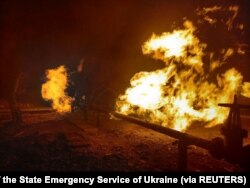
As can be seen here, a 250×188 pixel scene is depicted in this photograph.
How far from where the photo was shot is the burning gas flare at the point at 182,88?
12.0m

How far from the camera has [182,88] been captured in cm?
1259

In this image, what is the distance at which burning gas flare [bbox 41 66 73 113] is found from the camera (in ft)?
62.5

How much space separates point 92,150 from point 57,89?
10471mm

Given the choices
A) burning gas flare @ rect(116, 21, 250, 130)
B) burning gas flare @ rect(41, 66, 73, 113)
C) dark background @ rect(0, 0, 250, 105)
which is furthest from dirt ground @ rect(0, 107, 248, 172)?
dark background @ rect(0, 0, 250, 105)

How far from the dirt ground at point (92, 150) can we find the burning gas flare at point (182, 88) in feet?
2.92

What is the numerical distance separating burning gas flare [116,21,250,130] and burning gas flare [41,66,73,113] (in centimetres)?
689

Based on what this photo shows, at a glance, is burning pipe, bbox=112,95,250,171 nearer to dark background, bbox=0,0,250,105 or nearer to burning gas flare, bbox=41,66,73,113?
dark background, bbox=0,0,250,105

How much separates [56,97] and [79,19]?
5166 millimetres

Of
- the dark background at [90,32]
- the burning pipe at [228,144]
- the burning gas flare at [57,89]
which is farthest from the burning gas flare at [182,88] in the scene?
the burning gas flare at [57,89]

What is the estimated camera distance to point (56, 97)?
63.8 ft

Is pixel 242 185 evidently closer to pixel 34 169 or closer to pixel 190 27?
pixel 34 169

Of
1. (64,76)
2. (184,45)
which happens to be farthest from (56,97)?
(184,45)

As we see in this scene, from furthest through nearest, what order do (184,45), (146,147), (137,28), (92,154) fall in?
(137,28)
(184,45)
(146,147)
(92,154)

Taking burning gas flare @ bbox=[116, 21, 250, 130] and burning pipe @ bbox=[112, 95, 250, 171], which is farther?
burning gas flare @ bbox=[116, 21, 250, 130]
